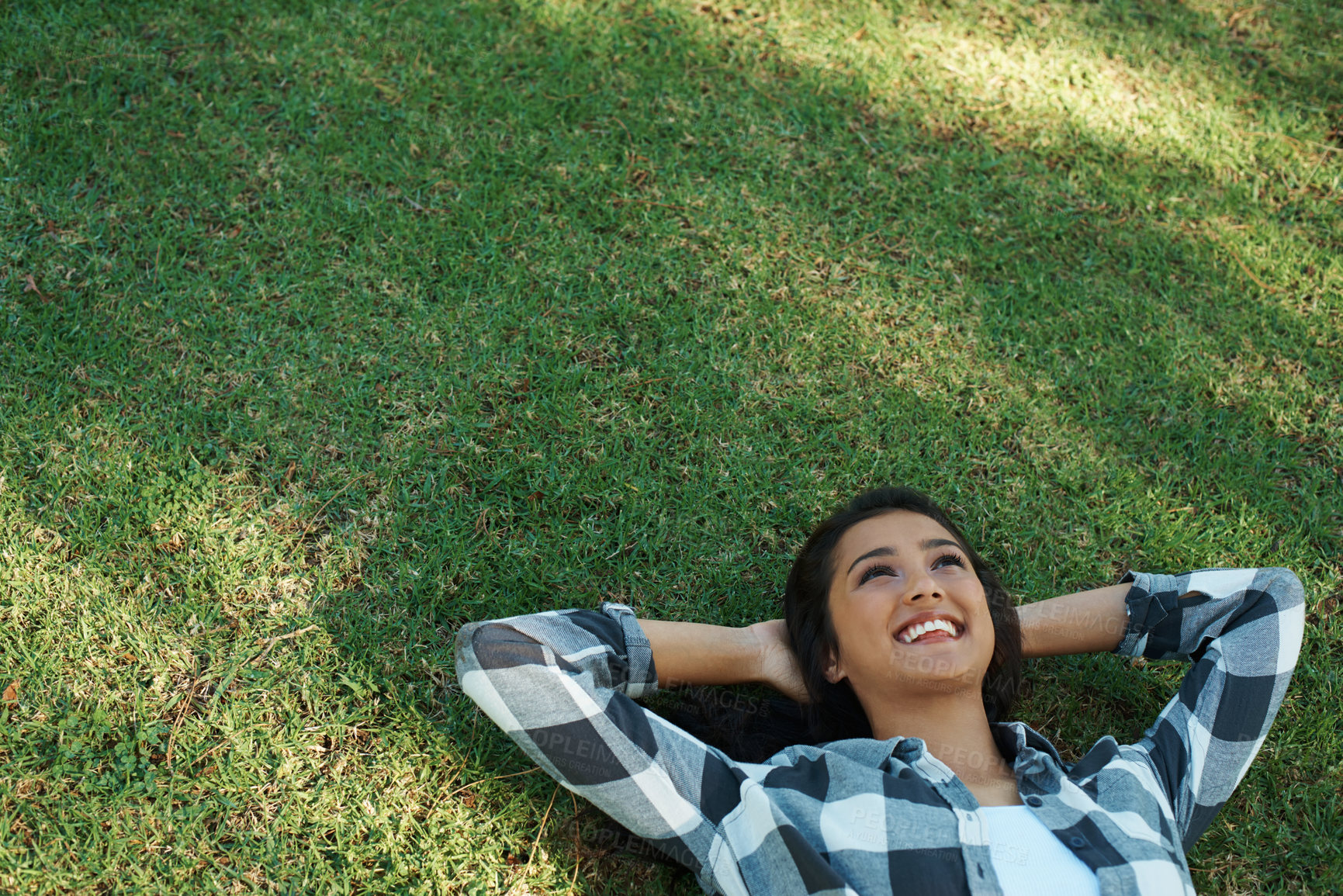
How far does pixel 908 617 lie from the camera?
2910 mm

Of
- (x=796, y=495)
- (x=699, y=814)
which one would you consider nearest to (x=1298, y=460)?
(x=796, y=495)

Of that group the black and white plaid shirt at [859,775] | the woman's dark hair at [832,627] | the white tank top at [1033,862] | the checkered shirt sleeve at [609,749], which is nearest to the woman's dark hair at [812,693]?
the woman's dark hair at [832,627]

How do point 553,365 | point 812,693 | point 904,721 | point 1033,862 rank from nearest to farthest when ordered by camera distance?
1. point 1033,862
2. point 904,721
3. point 812,693
4. point 553,365

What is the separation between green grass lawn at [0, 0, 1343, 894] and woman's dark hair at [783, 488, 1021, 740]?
1.22ft

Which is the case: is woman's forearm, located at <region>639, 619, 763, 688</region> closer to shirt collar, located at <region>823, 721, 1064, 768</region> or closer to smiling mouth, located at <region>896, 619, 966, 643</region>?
shirt collar, located at <region>823, 721, 1064, 768</region>

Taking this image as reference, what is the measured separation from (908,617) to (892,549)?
0.84 feet

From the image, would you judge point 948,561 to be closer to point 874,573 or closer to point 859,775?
point 874,573

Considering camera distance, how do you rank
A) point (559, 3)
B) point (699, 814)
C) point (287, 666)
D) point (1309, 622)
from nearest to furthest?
point (699, 814) → point (287, 666) → point (1309, 622) → point (559, 3)

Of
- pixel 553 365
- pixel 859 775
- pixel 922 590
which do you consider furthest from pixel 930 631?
pixel 553 365

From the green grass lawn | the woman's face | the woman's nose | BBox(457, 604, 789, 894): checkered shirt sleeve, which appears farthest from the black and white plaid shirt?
the green grass lawn

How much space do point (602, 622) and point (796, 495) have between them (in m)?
1.13

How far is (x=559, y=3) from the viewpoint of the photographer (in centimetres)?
480

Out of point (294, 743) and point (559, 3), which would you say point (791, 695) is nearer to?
point (294, 743)

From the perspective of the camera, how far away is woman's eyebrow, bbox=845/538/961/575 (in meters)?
3.07
